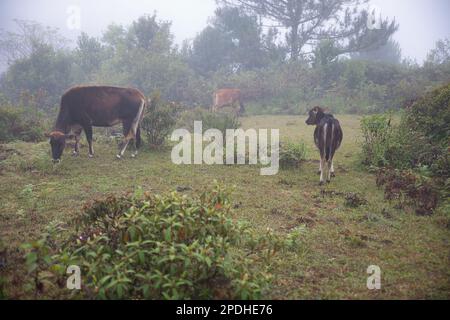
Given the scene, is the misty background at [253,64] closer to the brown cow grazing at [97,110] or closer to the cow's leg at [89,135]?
the brown cow grazing at [97,110]

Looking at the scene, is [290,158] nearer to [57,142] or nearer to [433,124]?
[433,124]

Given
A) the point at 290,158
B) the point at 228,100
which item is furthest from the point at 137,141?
the point at 228,100

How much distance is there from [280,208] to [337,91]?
1635 centimetres

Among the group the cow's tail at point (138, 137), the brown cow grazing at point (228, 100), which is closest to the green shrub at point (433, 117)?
the cow's tail at point (138, 137)

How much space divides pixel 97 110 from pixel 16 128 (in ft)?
12.6

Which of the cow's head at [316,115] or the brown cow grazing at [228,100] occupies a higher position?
the brown cow grazing at [228,100]

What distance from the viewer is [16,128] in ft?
36.8

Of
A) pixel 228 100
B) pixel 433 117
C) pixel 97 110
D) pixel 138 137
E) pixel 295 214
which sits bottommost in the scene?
pixel 295 214

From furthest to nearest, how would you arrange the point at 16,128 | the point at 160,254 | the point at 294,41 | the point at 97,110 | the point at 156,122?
the point at 294,41, the point at 16,128, the point at 156,122, the point at 97,110, the point at 160,254

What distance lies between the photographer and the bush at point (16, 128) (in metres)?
10.8

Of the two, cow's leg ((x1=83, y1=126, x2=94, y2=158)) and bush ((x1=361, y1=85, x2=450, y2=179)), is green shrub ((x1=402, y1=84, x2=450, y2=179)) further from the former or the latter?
cow's leg ((x1=83, y1=126, x2=94, y2=158))

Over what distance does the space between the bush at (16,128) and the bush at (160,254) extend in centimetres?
830
